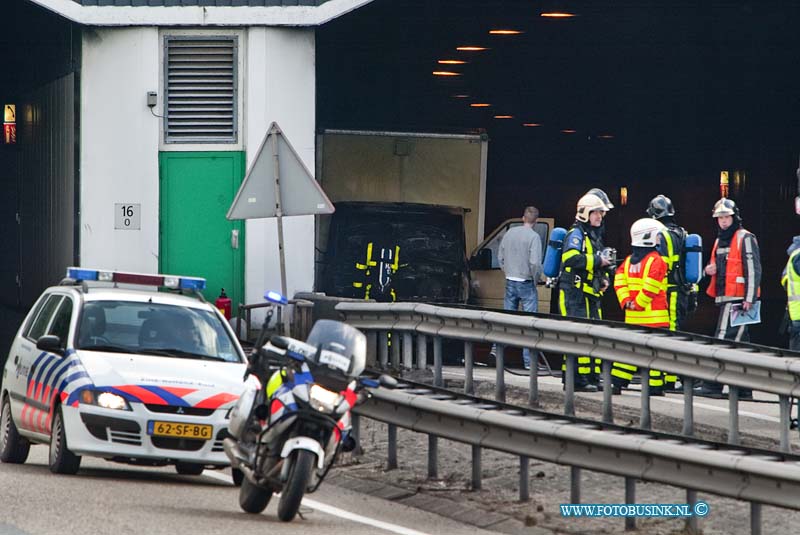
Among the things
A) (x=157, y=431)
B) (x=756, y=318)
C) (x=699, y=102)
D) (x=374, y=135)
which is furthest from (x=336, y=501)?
(x=699, y=102)

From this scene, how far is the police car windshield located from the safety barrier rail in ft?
4.08

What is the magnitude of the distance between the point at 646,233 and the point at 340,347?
25.2 ft

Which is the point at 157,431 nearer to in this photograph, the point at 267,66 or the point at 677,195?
the point at 267,66

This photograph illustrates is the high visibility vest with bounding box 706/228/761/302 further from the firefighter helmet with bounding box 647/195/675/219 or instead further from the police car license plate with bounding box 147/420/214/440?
the police car license plate with bounding box 147/420/214/440

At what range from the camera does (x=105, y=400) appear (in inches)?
484

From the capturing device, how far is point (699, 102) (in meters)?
34.8

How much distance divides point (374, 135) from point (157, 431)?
41.9 feet

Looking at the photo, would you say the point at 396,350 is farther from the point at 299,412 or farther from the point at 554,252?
the point at 554,252

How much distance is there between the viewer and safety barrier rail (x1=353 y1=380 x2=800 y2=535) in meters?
10.0

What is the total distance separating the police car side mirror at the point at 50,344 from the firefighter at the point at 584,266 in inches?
261

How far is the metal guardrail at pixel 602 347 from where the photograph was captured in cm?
1137

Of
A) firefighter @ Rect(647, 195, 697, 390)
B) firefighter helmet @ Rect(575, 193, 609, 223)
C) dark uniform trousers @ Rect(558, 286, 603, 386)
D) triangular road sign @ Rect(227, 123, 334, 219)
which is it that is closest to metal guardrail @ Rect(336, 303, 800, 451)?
triangular road sign @ Rect(227, 123, 334, 219)

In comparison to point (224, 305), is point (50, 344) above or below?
above

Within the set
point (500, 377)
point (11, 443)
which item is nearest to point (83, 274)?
point (11, 443)
